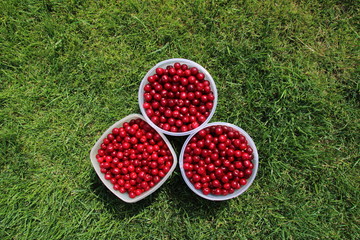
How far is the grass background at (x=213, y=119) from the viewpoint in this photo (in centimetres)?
300

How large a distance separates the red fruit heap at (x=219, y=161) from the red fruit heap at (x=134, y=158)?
26 centimetres

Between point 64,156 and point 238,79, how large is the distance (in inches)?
82.3

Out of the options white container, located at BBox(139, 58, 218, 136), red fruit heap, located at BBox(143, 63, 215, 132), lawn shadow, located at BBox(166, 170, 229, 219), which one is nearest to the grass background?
lawn shadow, located at BBox(166, 170, 229, 219)

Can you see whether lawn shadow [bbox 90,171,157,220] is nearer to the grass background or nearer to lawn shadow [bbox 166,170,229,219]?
the grass background

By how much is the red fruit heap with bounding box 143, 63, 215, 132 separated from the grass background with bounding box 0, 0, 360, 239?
444 millimetres

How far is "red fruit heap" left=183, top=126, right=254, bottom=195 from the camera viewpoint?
101 inches

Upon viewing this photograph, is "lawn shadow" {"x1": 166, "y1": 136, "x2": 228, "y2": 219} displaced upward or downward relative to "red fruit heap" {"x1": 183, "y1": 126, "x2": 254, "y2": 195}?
downward

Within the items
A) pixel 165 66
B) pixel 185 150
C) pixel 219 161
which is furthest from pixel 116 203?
pixel 165 66

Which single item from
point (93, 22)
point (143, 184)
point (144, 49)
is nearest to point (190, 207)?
point (143, 184)

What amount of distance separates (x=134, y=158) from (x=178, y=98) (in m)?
0.71

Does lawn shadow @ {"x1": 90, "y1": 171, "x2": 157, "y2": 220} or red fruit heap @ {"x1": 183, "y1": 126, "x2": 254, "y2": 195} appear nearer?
red fruit heap @ {"x1": 183, "y1": 126, "x2": 254, "y2": 195}

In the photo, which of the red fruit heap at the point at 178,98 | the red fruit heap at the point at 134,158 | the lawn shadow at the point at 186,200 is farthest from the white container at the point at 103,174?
the lawn shadow at the point at 186,200

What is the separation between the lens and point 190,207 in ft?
9.82

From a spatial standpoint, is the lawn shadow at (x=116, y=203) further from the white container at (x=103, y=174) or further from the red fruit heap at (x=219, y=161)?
the red fruit heap at (x=219, y=161)
